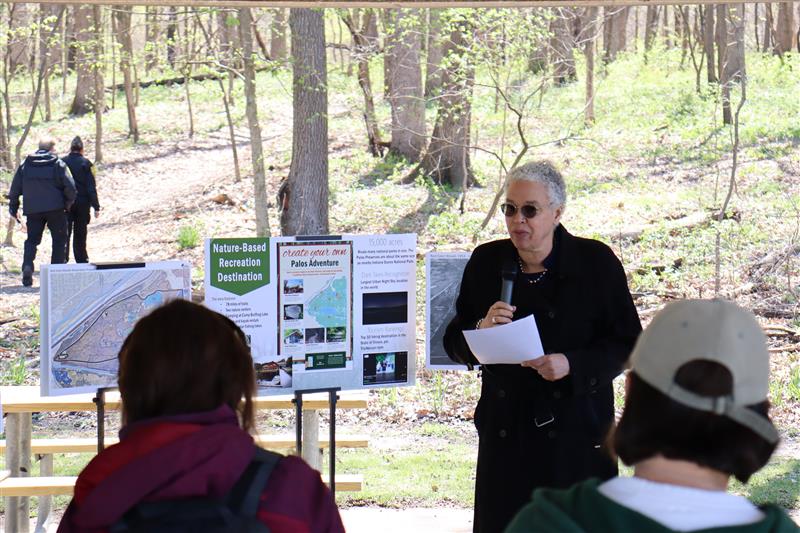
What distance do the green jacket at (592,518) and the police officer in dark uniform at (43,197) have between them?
1267 centimetres

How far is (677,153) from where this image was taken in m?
17.2

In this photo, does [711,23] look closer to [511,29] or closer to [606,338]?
[511,29]

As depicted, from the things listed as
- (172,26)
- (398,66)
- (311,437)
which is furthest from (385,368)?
(172,26)

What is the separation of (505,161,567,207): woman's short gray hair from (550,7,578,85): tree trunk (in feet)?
31.6

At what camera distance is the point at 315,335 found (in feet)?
15.3

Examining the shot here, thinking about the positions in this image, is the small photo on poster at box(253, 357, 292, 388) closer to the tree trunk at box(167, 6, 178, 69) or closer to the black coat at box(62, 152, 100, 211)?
the tree trunk at box(167, 6, 178, 69)

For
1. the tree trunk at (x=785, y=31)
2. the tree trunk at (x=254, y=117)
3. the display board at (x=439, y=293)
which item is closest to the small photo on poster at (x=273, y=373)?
the display board at (x=439, y=293)

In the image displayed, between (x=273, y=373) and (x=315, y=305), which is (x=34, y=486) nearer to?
(x=273, y=373)

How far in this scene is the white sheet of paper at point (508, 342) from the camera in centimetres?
333

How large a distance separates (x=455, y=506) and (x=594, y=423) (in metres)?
2.57

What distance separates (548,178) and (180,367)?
199 cm

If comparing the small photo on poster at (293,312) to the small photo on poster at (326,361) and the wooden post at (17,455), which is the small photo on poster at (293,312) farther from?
the wooden post at (17,455)

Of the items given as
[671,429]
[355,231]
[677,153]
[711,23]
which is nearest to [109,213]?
[355,231]

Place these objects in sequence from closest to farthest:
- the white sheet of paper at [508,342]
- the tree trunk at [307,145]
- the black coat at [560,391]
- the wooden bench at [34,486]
A: 1. the white sheet of paper at [508,342]
2. the black coat at [560,391]
3. the wooden bench at [34,486]
4. the tree trunk at [307,145]
